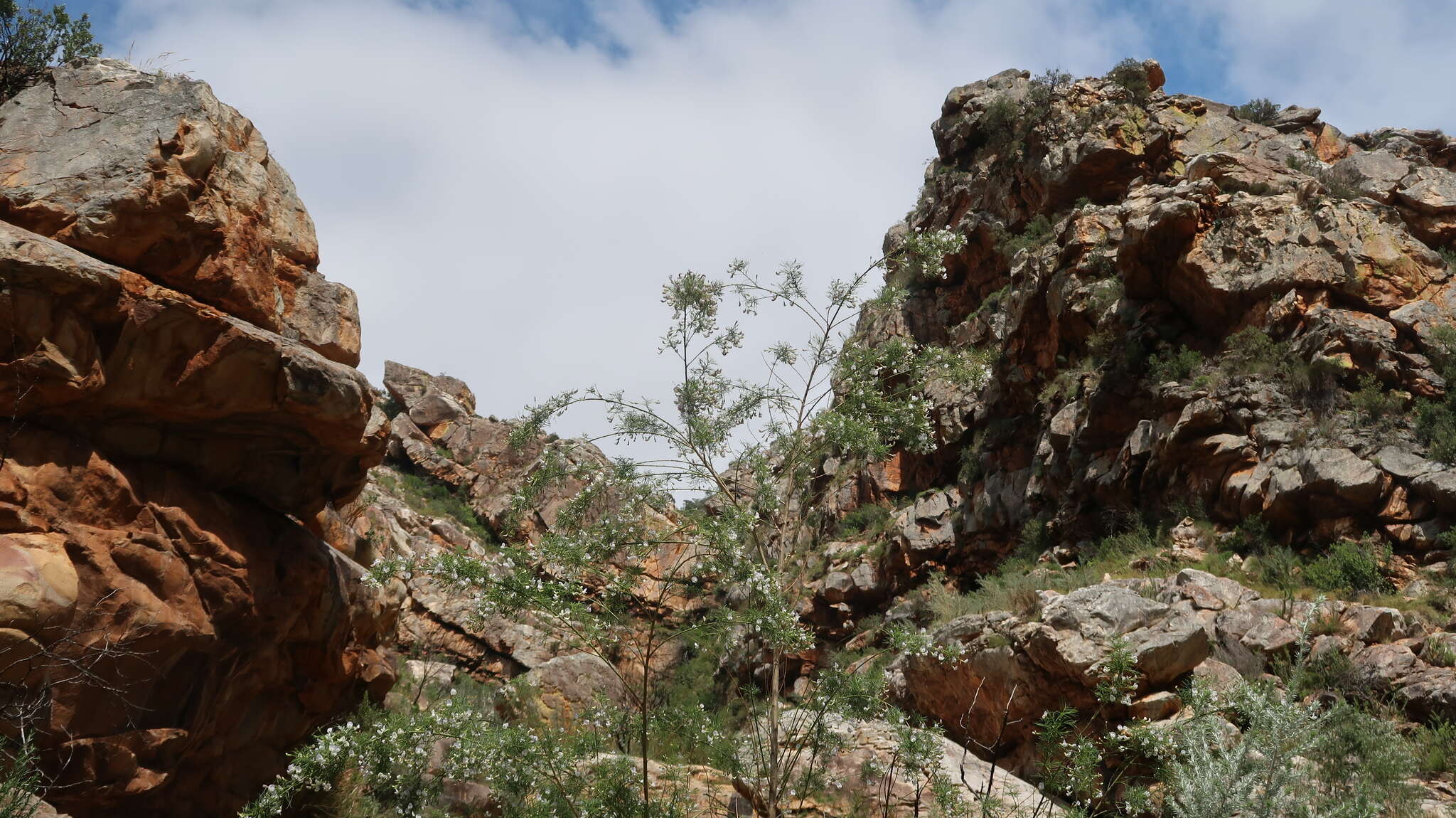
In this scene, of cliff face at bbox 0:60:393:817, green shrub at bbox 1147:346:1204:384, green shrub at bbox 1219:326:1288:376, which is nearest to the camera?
cliff face at bbox 0:60:393:817

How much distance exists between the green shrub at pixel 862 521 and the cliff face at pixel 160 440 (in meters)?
19.7

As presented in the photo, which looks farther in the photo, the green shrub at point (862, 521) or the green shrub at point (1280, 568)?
the green shrub at point (862, 521)

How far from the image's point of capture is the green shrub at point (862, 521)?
1082 inches

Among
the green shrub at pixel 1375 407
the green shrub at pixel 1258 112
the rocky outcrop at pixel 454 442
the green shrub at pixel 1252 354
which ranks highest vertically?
the green shrub at pixel 1258 112

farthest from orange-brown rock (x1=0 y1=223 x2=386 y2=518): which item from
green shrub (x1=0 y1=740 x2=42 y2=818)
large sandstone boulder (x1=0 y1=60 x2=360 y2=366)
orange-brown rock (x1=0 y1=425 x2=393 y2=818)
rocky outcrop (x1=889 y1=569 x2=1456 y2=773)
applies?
rocky outcrop (x1=889 y1=569 x2=1456 y2=773)

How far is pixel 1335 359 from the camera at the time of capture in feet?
47.9

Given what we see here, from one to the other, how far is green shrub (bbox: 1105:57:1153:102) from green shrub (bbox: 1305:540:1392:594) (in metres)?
18.4

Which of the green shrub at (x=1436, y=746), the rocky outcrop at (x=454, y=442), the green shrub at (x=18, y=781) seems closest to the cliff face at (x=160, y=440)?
the green shrub at (x=18, y=781)

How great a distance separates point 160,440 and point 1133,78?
2804 cm

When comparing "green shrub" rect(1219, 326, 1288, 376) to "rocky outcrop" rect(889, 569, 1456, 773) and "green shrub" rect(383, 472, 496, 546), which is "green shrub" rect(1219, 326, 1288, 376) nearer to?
"rocky outcrop" rect(889, 569, 1456, 773)

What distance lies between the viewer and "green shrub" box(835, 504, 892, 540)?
90.2ft

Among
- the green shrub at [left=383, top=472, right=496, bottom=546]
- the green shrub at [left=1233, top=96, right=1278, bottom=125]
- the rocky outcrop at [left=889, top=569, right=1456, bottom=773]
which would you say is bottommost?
the rocky outcrop at [left=889, top=569, right=1456, bottom=773]

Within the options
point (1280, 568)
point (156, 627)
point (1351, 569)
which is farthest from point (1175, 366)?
point (156, 627)

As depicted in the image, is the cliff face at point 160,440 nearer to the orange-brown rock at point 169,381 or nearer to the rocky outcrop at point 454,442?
the orange-brown rock at point 169,381
